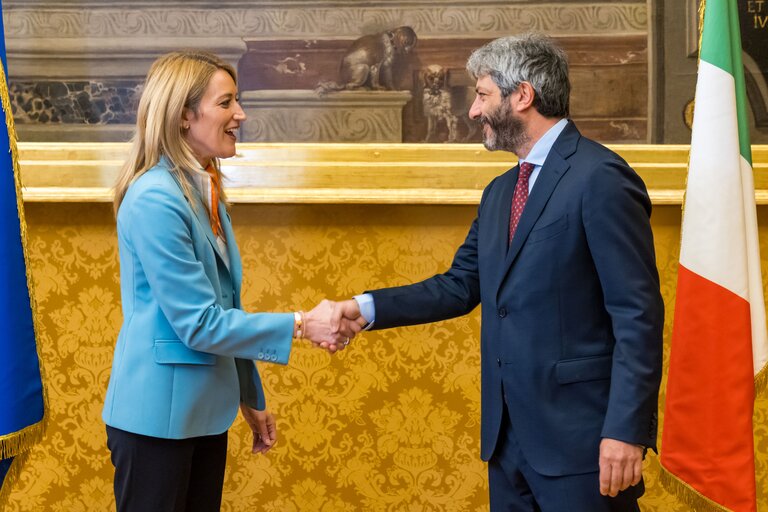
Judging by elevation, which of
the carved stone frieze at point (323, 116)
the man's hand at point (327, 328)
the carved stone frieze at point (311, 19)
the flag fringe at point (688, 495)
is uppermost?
the carved stone frieze at point (311, 19)

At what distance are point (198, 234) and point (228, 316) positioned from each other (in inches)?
9.3

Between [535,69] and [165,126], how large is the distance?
1.03 meters

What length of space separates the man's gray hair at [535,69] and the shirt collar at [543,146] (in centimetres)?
5

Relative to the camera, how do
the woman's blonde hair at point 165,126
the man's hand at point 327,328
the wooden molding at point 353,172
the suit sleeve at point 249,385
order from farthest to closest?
the wooden molding at point 353,172
the suit sleeve at point 249,385
the man's hand at point 327,328
the woman's blonde hair at point 165,126

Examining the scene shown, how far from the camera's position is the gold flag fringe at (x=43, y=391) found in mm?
2534

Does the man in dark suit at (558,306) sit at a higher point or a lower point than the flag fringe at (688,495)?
higher

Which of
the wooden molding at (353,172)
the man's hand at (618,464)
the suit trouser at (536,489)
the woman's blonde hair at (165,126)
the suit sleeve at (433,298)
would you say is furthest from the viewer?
the wooden molding at (353,172)

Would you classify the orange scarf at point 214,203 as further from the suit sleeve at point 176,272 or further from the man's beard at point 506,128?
the man's beard at point 506,128

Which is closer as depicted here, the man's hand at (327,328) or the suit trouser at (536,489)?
the suit trouser at (536,489)

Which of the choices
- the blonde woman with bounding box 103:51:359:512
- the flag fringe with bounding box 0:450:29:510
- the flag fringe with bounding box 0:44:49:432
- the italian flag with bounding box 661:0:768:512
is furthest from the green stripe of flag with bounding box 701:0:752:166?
the flag fringe with bounding box 0:450:29:510

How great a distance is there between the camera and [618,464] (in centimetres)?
197

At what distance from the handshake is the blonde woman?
5 cm

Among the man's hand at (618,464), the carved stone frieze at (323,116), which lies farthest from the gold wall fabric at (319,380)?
the man's hand at (618,464)

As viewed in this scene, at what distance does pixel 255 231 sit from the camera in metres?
3.65
